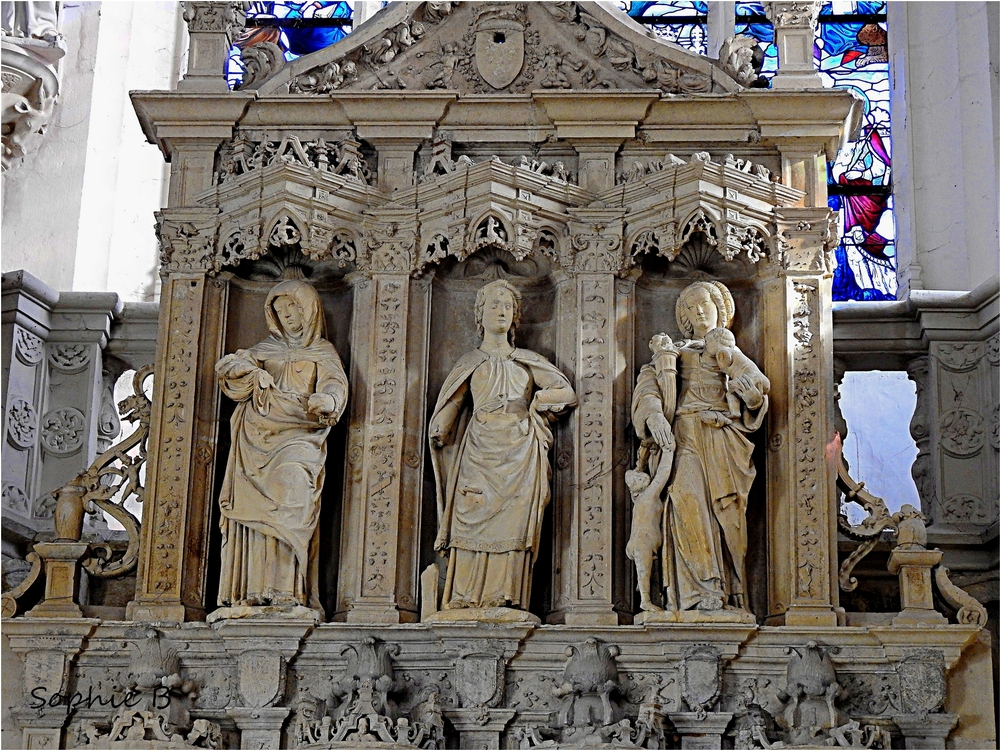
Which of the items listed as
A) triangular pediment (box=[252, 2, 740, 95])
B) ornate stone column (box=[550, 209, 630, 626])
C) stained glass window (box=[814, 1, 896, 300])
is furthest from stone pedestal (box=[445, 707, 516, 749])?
stained glass window (box=[814, 1, 896, 300])

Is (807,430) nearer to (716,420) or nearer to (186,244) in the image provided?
(716,420)

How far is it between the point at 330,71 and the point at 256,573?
3.37 m

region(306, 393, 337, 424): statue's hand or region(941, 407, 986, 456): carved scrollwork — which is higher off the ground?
region(941, 407, 986, 456): carved scrollwork

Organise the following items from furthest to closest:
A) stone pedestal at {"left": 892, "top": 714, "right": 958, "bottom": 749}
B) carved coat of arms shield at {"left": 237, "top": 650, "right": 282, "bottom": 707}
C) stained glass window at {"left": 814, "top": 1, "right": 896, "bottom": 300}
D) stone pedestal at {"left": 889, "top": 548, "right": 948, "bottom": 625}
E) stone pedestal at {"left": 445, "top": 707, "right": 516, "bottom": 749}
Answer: stained glass window at {"left": 814, "top": 1, "right": 896, "bottom": 300}
stone pedestal at {"left": 889, "top": 548, "right": 948, "bottom": 625}
carved coat of arms shield at {"left": 237, "top": 650, "right": 282, "bottom": 707}
stone pedestal at {"left": 445, "top": 707, "right": 516, "bottom": 749}
stone pedestal at {"left": 892, "top": 714, "right": 958, "bottom": 749}

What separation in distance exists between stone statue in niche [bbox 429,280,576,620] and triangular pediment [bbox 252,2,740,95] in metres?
1.57

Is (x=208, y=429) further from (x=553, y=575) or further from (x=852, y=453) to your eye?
(x=852, y=453)

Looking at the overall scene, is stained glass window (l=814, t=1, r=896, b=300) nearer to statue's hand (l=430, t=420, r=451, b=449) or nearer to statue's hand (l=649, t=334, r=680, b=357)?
statue's hand (l=649, t=334, r=680, b=357)

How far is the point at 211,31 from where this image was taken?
1389cm

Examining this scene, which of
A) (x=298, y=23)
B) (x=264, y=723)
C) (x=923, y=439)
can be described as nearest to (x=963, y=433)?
(x=923, y=439)

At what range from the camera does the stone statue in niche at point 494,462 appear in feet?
40.5

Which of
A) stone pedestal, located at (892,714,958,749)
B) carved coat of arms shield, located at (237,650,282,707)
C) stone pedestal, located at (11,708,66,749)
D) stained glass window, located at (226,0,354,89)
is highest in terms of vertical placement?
stained glass window, located at (226,0,354,89)

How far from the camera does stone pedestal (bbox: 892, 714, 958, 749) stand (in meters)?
11.9

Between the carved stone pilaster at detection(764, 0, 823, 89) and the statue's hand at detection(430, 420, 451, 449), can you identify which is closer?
the statue's hand at detection(430, 420, 451, 449)

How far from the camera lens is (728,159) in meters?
13.3
